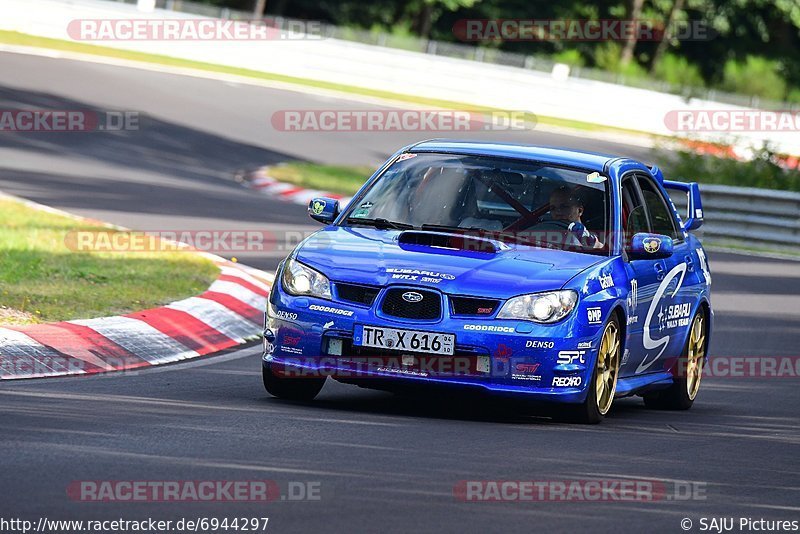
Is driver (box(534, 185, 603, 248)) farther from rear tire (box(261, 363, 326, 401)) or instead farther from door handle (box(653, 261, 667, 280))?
rear tire (box(261, 363, 326, 401))

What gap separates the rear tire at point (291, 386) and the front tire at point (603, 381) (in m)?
1.46

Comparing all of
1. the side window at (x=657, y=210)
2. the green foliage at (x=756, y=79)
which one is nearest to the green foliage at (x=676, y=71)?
the green foliage at (x=756, y=79)

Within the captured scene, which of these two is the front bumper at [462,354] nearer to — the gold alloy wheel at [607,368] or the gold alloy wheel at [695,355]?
the gold alloy wheel at [607,368]

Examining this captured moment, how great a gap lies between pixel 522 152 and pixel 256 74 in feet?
99.0

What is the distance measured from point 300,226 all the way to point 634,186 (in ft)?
32.4

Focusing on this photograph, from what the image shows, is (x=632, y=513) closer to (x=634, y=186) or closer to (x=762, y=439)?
(x=762, y=439)

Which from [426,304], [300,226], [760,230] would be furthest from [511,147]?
[760,230]

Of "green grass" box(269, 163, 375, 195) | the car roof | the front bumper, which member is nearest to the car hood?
the front bumper

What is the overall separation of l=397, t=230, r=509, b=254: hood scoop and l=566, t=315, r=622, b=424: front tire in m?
0.79

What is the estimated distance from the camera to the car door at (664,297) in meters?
9.78

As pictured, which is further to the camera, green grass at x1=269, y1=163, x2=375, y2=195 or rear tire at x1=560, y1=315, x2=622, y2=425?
green grass at x1=269, y1=163, x2=375, y2=195

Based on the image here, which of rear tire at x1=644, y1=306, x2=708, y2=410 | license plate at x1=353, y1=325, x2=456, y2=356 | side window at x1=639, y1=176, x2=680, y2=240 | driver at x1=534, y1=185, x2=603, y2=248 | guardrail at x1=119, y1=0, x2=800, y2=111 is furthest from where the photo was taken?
guardrail at x1=119, y1=0, x2=800, y2=111

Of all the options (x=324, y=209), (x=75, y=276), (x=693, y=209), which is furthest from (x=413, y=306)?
(x=75, y=276)

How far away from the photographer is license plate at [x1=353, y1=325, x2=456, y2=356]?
8.26m
